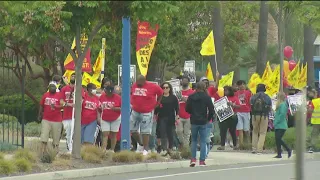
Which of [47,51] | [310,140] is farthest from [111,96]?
[47,51]

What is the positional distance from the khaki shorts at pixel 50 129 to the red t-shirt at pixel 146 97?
179 centimetres

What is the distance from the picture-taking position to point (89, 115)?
1867 cm

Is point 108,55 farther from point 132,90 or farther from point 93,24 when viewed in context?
point 93,24

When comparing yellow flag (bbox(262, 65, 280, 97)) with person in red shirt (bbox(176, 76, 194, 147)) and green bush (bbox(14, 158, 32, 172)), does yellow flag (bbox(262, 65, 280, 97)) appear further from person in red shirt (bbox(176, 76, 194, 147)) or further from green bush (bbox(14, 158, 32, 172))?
green bush (bbox(14, 158, 32, 172))

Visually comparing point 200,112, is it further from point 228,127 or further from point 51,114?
point 228,127

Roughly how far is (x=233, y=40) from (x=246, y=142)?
1747 cm

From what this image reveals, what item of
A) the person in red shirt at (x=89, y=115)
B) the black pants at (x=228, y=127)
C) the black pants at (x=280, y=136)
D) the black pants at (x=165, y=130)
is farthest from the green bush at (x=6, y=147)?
the black pants at (x=280, y=136)

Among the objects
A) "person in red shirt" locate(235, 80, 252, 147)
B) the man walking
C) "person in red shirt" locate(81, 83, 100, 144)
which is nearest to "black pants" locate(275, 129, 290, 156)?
the man walking

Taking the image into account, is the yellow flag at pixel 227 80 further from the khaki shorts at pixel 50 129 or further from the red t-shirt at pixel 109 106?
the khaki shorts at pixel 50 129

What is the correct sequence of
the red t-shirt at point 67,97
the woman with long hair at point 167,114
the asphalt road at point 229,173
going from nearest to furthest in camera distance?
1. the asphalt road at point 229,173
2. the red t-shirt at point 67,97
3. the woman with long hair at point 167,114

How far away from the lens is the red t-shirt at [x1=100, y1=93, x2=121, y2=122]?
62.0 ft

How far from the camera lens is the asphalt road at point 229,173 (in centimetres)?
1559

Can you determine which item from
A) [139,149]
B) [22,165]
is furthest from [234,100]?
[22,165]

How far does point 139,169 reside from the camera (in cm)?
1697
